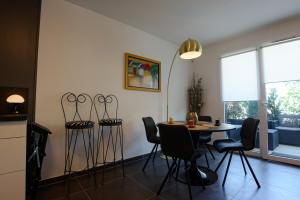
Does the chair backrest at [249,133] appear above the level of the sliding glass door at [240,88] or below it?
below

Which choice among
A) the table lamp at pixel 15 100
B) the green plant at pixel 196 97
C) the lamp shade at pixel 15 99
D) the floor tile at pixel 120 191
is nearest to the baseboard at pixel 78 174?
the floor tile at pixel 120 191

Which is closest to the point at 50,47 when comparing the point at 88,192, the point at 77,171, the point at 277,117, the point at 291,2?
the point at 77,171

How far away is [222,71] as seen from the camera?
4.00m

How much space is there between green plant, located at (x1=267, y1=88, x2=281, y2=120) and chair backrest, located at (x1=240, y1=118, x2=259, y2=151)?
4.17 feet

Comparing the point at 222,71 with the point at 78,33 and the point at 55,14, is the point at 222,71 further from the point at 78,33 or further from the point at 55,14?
the point at 55,14

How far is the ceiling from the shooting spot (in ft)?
8.11

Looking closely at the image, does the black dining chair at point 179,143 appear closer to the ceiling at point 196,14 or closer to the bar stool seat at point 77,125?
the bar stool seat at point 77,125

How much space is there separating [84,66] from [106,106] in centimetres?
74

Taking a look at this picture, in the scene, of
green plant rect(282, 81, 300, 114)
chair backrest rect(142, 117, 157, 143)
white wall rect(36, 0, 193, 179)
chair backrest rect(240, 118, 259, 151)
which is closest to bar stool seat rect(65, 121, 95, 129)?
white wall rect(36, 0, 193, 179)

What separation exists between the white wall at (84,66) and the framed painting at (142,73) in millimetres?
110

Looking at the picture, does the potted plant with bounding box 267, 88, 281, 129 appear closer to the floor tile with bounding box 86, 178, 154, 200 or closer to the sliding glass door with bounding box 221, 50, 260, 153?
the sliding glass door with bounding box 221, 50, 260, 153

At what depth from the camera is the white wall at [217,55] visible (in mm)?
3172

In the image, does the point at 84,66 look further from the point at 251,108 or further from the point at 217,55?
the point at 251,108

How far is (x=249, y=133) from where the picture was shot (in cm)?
224
